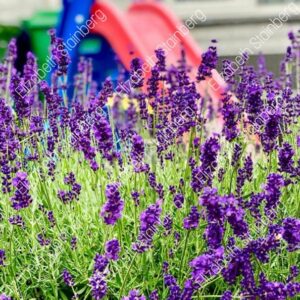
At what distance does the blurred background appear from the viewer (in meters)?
9.91

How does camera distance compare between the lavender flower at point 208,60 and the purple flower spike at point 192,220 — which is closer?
the purple flower spike at point 192,220

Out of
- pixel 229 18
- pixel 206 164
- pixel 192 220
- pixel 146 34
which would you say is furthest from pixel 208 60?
pixel 229 18

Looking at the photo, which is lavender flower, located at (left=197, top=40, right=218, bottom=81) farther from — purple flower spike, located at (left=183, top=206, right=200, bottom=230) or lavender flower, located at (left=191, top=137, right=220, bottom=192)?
purple flower spike, located at (left=183, top=206, right=200, bottom=230)

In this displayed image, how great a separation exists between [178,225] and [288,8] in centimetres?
753

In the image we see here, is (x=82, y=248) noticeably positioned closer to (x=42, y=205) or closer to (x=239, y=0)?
(x=42, y=205)

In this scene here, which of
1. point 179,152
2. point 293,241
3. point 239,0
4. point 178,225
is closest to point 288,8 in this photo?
point 239,0

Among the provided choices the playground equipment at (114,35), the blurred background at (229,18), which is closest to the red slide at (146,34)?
the playground equipment at (114,35)

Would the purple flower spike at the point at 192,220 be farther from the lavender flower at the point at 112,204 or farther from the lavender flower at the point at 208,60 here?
the lavender flower at the point at 208,60

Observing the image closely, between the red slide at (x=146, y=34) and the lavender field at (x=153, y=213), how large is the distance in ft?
10.8

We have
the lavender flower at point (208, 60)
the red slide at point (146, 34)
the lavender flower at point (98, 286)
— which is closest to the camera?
the lavender flower at point (98, 286)

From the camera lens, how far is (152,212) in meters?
2.09

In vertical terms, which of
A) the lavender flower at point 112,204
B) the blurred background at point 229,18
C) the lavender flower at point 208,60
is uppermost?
the blurred background at point 229,18

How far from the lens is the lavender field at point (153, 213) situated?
2.09m

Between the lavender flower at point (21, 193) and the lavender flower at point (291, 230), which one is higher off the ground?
the lavender flower at point (21, 193)
